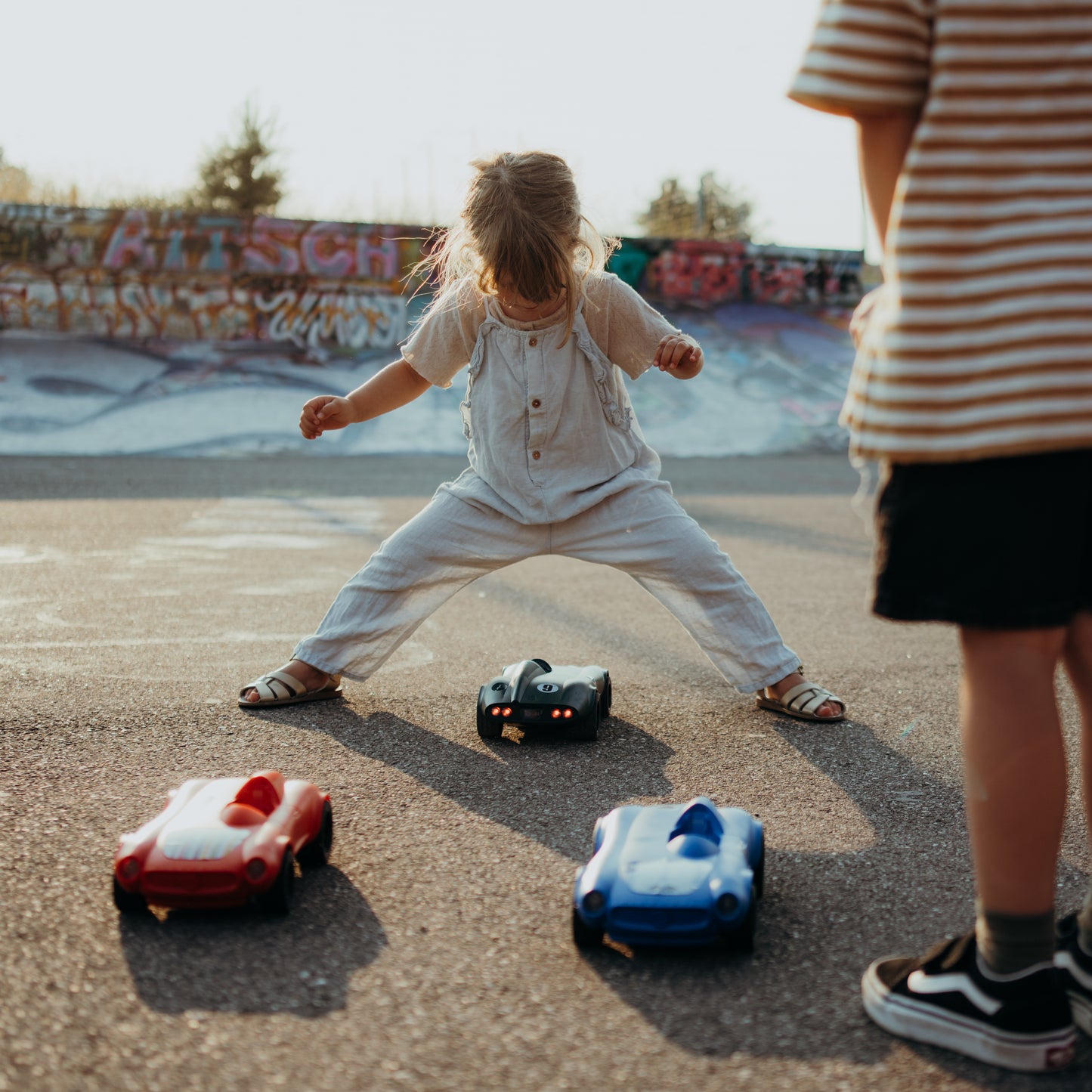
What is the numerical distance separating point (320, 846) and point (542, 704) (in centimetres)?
95

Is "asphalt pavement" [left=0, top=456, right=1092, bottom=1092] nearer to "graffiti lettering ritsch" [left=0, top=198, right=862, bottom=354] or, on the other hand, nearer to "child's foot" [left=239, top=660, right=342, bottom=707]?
"child's foot" [left=239, top=660, right=342, bottom=707]

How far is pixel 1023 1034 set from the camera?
5.33 feet

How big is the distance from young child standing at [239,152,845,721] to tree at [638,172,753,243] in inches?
915

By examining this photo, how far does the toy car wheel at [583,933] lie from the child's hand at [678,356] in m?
1.61

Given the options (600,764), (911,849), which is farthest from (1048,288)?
(600,764)

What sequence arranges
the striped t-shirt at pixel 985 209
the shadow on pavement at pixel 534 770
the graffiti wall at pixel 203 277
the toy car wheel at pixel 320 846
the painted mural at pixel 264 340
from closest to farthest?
the striped t-shirt at pixel 985 209 < the toy car wheel at pixel 320 846 < the shadow on pavement at pixel 534 770 < the painted mural at pixel 264 340 < the graffiti wall at pixel 203 277

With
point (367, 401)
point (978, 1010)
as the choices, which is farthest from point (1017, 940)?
point (367, 401)

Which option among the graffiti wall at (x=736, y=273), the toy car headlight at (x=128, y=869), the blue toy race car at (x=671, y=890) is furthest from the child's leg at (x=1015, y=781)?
the graffiti wall at (x=736, y=273)

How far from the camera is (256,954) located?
1.95 m

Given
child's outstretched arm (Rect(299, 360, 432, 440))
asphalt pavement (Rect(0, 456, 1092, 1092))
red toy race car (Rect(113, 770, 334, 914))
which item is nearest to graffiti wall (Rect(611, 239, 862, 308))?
asphalt pavement (Rect(0, 456, 1092, 1092))

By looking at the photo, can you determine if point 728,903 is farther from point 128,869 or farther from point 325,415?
point 325,415

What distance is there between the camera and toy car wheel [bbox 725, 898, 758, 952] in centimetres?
191

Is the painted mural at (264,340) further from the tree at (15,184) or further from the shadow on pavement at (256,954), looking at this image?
the shadow on pavement at (256,954)

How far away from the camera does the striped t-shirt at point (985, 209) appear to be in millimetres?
1508
